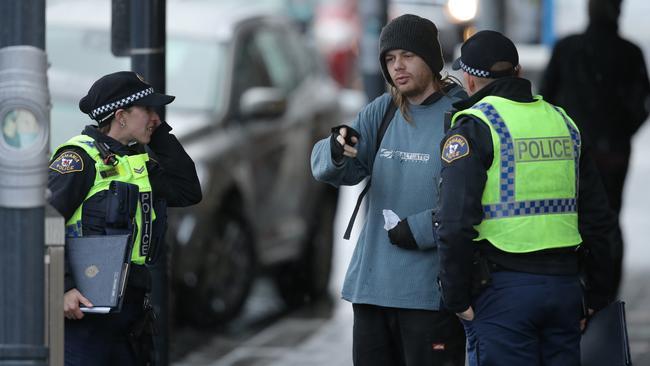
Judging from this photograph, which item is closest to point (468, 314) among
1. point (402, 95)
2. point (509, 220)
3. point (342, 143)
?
point (509, 220)

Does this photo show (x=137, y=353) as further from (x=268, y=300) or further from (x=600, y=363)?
(x=268, y=300)

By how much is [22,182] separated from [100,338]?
103cm

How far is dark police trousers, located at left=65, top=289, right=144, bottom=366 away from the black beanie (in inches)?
50.0

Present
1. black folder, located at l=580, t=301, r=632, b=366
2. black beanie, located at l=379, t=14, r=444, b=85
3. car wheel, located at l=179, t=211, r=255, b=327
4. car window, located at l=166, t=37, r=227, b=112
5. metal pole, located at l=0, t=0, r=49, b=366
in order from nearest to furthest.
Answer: metal pole, located at l=0, t=0, r=49, b=366 → black folder, located at l=580, t=301, r=632, b=366 → black beanie, located at l=379, t=14, r=444, b=85 → car wheel, located at l=179, t=211, r=255, b=327 → car window, located at l=166, t=37, r=227, b=112

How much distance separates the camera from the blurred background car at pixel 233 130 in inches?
394

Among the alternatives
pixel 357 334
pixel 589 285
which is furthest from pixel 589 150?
pixel 357 334

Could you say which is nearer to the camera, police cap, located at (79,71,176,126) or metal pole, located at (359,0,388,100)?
police cap, located at (79,71,176,126)

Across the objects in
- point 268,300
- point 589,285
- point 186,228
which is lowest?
point 268,300

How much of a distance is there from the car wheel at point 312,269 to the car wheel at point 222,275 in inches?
45.8

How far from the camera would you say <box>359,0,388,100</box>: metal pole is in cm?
1120

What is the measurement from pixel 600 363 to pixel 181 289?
15.1 feet

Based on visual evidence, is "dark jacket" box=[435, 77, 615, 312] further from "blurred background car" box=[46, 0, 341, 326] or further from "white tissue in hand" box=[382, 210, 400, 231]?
"blurred background car" box=[46, 0, 341, 326]

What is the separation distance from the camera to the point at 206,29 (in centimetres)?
1112

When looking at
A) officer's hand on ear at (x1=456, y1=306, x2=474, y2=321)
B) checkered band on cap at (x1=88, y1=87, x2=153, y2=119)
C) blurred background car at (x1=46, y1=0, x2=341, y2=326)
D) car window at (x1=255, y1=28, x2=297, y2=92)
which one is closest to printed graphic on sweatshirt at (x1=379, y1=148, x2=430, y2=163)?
officer's hand on ear at (x1=456, y1=306, x2=474, y2=321)
